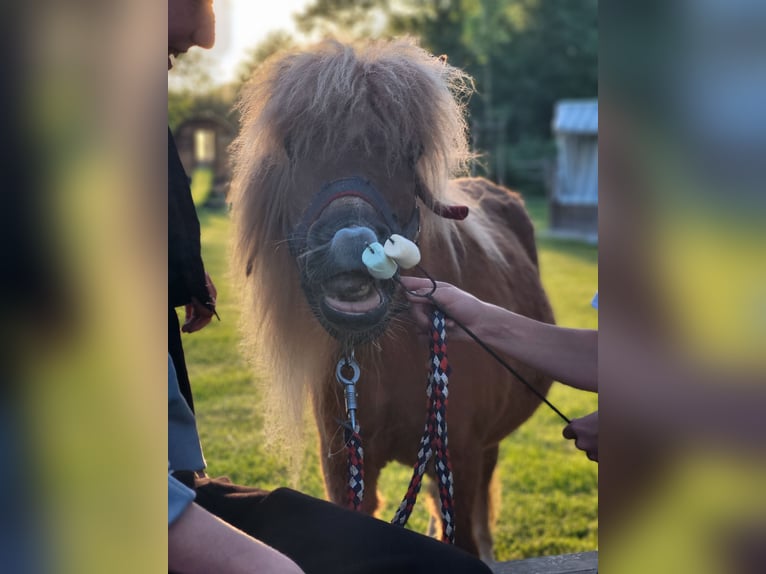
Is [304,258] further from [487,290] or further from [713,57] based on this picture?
[713,57]

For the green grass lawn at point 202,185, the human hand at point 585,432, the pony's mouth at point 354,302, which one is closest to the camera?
the human hand at point 585,432

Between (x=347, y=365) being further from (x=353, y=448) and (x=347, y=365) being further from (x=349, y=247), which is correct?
(x=349, y=247)

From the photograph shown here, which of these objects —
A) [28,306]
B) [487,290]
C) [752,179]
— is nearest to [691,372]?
[752,179]

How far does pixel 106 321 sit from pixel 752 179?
0.75 meters

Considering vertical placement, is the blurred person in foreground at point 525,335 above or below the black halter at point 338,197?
below

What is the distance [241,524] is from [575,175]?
2090cm

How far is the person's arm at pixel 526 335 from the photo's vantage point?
6.58 ft

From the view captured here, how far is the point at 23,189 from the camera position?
0.88 meters

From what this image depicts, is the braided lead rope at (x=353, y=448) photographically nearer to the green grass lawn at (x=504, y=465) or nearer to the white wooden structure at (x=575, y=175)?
the green grass lawn at (x=504, y=465)

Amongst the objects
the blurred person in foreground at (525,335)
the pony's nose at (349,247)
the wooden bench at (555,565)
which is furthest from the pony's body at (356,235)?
the wooden bench at (555,565)

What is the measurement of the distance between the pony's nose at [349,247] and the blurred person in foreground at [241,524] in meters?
0.34

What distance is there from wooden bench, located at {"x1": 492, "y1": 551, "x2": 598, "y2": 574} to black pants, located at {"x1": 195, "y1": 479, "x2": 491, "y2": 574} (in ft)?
3.69

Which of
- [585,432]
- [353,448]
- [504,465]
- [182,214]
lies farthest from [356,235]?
[504,465]

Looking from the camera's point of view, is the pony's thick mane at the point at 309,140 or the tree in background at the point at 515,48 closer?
the pony's thick mane at the point at 309,140
